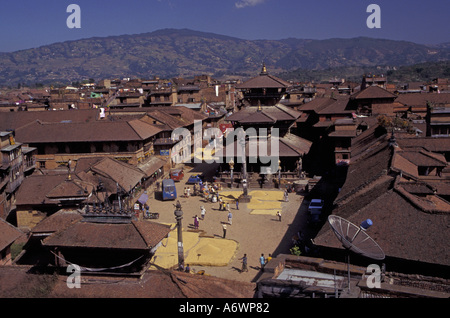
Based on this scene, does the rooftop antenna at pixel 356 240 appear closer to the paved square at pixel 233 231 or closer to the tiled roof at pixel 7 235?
the paved square at pixel 233 231

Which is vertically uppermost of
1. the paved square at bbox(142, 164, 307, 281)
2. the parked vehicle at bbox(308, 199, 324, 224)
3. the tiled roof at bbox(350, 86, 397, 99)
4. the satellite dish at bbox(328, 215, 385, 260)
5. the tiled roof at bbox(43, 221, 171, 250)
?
the tiled roof at bbox(350, 86, 397, 99)

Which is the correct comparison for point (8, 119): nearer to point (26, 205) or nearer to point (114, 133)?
point (114, 133)

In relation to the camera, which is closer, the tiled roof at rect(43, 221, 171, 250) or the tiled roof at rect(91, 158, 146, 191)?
the tiled roof at rect(43, 221, 171, 250)

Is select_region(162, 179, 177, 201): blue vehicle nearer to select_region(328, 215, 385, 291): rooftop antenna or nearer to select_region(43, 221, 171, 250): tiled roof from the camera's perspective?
select_region(43, 221, 171, 250): tiled roof

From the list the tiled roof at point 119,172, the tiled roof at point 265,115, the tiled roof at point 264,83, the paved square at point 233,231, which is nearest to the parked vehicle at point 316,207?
the paved square at point 233,231

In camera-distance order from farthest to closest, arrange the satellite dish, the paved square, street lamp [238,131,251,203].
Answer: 1. street lamp [238,131,251,203]
2. the paved square
3. the satellite dish

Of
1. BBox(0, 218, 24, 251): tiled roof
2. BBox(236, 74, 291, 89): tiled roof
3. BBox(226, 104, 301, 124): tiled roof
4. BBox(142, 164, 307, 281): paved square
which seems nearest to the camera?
BBox(0, 218, 24, 251): tiled roof

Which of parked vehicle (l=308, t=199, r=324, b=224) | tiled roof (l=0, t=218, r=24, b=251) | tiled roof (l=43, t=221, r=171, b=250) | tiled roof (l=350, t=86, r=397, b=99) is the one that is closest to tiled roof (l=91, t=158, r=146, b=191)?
tiled roof (l=0, t=218, r=24, b=251)

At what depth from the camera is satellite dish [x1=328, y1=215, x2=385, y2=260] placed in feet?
42.8

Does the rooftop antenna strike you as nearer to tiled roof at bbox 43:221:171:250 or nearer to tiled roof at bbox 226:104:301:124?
tiled roof at bbox 43:221:171:250

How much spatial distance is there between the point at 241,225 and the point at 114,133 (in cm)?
2220

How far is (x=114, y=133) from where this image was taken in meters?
49.5

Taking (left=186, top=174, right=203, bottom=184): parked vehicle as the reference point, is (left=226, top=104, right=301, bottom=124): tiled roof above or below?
above
